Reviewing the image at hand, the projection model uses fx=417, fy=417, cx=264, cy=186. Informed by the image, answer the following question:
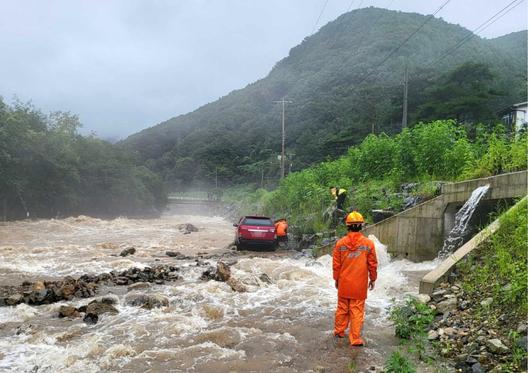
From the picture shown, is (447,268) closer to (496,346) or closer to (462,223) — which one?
(496,346)

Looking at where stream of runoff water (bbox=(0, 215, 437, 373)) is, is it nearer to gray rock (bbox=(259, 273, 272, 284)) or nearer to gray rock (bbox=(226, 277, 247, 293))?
gray rock (bbox=(259, 273, 272, 284))

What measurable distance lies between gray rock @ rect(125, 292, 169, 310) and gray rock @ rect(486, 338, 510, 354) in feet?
19.6

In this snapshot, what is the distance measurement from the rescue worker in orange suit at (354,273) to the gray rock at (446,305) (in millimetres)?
1332

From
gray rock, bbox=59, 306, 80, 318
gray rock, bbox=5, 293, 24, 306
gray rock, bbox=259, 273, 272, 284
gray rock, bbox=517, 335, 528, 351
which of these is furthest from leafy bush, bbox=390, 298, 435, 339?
gray rock, bbox=5, 293, 24, 306

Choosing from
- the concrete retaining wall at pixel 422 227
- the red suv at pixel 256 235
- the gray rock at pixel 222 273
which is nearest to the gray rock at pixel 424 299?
the concrete retaining wall at pixel 422 227

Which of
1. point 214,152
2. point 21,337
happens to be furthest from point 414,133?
point 214,152

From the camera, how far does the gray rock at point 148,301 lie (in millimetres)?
8555

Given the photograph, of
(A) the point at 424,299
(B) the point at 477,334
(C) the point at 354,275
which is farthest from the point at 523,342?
(A) the point at 424,299

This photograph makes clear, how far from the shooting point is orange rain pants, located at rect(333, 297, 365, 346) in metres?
6.02

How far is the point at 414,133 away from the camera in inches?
672

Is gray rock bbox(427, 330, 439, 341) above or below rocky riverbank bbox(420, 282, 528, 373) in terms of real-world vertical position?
below

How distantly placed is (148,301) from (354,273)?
470 cm

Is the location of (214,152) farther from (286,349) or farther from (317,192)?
(286,349)

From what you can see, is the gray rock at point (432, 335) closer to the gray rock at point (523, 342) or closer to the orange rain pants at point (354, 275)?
the orange rain pants at point (354, 275)
